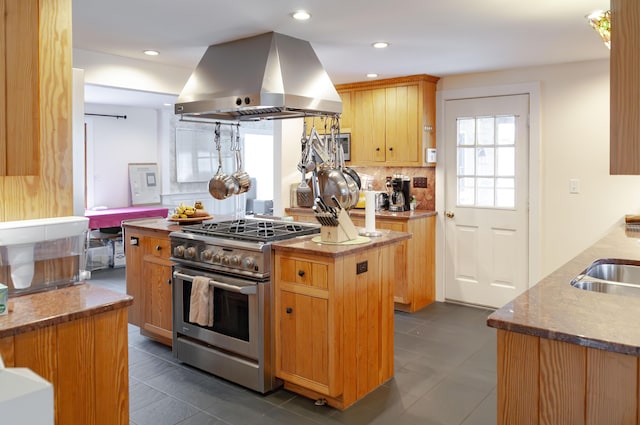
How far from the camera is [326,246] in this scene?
2863 mm

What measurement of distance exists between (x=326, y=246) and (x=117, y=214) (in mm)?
4417

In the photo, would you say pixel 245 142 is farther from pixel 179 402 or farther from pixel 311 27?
pixel 179 402

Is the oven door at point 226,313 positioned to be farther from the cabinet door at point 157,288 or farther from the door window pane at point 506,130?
the door window pane at point 506,130

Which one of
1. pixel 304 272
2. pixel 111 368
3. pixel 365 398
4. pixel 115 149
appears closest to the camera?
pixel 111 368

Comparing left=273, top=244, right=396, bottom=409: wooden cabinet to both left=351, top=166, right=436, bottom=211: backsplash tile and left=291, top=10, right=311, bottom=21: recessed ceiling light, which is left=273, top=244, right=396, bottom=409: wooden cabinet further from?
left=351, top=166, right=436, bottom=211: backsplash tile

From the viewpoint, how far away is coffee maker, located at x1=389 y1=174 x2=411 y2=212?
4.98 meters

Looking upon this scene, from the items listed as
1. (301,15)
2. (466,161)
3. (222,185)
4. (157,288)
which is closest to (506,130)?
(466,161)

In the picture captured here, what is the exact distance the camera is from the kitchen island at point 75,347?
5.46 feet

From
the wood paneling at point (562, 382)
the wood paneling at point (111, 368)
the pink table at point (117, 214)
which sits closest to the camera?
the wood paneling at point (562, 382)

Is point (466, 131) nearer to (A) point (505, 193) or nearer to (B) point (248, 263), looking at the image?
(A) point (505, 193)

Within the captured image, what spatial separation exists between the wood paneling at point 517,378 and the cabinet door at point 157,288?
2578mm

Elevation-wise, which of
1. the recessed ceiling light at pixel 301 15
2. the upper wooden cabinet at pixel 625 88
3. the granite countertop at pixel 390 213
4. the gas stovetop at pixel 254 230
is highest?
the recessed ceiling light at pixel 301 15

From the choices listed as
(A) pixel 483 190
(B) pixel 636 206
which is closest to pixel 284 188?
(A) pixel 483 190

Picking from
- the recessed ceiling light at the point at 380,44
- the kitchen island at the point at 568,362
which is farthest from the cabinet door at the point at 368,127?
the kitchen island at the point at 568,362
